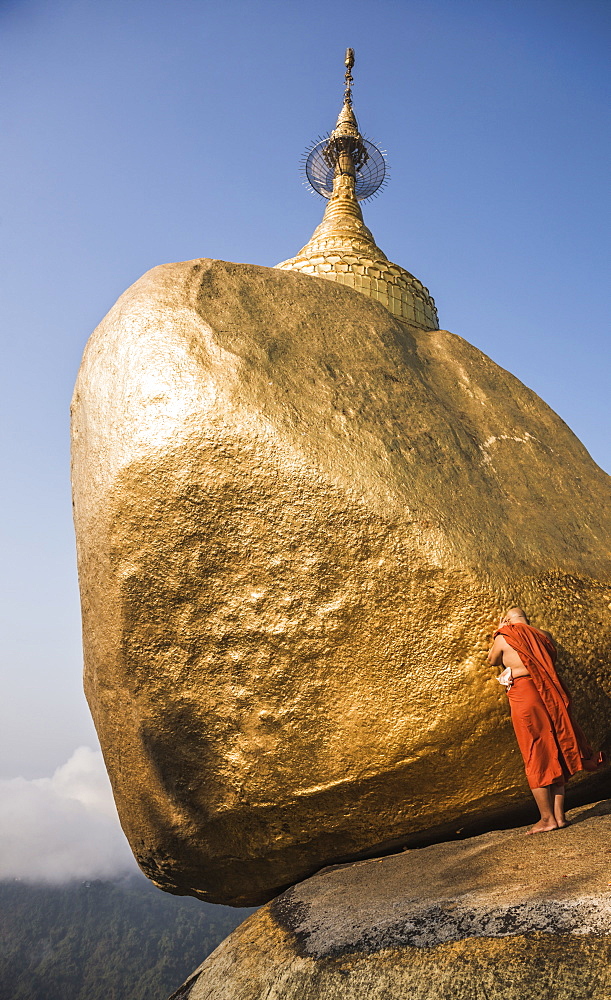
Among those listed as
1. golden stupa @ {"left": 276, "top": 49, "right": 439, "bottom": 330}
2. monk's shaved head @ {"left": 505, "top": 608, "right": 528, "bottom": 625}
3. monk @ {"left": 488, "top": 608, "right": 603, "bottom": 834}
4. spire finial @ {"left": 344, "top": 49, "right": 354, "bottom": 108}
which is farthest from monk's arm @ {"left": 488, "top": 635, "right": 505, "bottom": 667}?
spire finial @ {"left": 344, "top": 49, "right": 354, "bottom": 108}

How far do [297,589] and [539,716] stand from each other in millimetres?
1491

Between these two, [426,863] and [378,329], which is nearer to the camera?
[426,863]

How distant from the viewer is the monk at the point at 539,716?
3.69 meters

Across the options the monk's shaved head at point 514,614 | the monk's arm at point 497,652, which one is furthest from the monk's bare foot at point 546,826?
the monk's shaved head at point 514,614

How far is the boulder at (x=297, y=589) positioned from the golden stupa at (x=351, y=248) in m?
2.51

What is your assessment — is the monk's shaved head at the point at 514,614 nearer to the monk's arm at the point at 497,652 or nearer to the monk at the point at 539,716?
the monk at the point at 539,716

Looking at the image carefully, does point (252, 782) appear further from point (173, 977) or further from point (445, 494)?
point (173, 977)

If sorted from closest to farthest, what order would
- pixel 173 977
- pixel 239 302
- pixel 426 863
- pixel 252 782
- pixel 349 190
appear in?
pixel 426 863 → pixel 252 782 → pixel 239 302 → pixel 349 190 → pixel 173 977

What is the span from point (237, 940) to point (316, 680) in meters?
1.67

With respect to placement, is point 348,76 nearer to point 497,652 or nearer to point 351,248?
point 351,248

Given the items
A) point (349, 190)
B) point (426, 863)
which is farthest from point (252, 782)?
point (349, 190)

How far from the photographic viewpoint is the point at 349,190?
33.5 feet

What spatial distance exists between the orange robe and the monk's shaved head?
56mm

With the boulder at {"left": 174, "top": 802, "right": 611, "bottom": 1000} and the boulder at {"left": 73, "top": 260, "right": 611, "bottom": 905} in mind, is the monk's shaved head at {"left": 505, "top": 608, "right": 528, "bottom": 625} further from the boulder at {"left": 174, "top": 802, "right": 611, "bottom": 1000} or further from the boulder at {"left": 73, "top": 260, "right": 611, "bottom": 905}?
the boulder at {"left": 174, "top": 802, "right": 611, "bottom": 1000}
